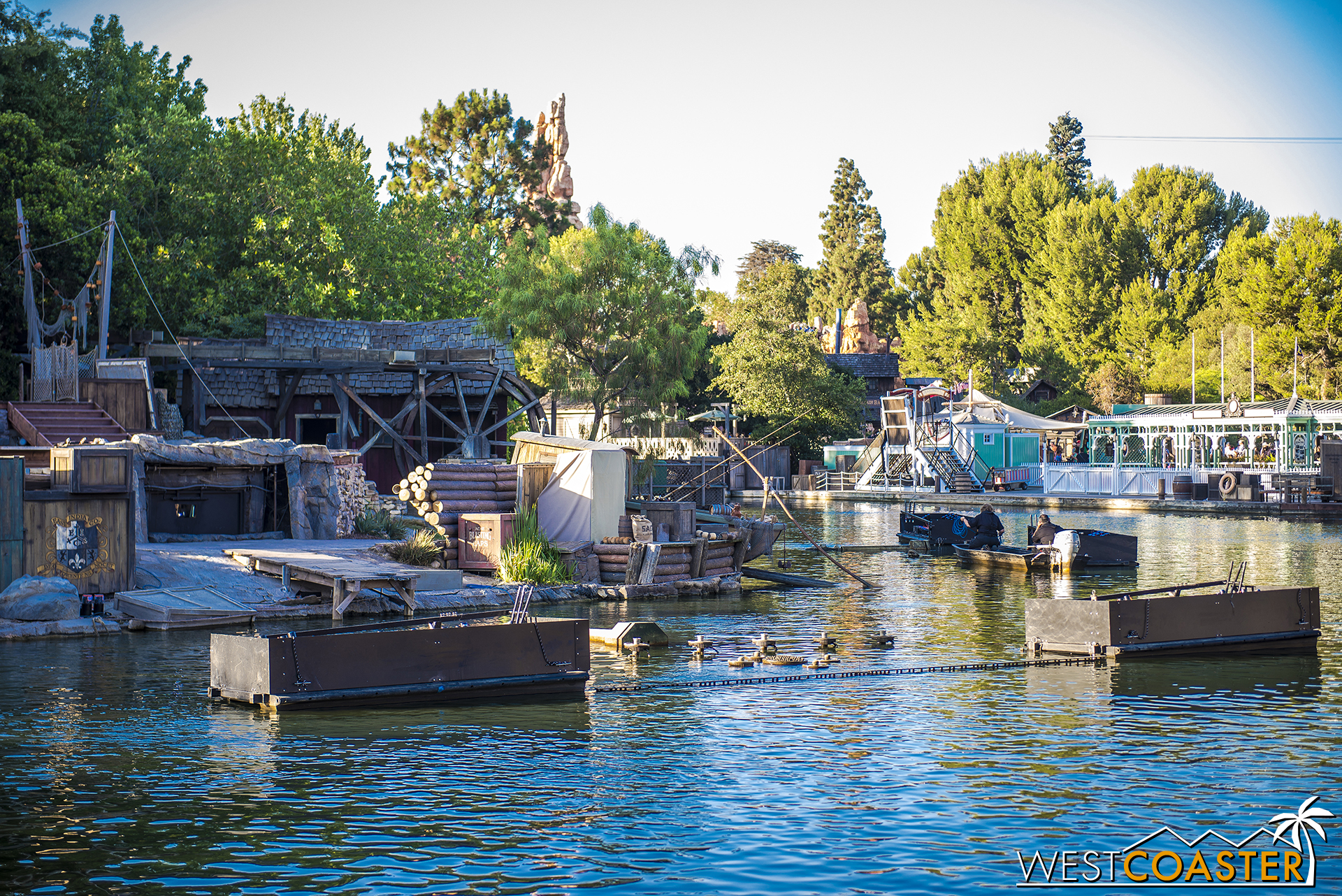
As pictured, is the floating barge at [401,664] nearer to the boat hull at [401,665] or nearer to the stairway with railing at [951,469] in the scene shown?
the boat hull at [401,665]

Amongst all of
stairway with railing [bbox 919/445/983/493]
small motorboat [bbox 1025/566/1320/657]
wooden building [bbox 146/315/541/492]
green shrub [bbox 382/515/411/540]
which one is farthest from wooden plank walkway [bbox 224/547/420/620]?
stairway with railing [bbox 919/445/983/493]

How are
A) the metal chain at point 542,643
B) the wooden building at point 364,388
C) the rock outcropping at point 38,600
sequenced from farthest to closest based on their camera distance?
the wooden building at point 364,388
the rock outcropping at point 38,600
the metal chain at point 542,643

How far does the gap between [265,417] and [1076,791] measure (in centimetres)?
Result: 3271

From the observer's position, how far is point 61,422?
29.5 metres

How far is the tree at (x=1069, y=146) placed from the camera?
10550cm

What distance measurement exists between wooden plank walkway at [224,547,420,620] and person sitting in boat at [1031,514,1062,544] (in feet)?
52.3

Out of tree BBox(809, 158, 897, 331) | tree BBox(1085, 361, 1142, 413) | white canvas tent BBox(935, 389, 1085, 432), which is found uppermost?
tree BBox(809, 158, 897, 331)

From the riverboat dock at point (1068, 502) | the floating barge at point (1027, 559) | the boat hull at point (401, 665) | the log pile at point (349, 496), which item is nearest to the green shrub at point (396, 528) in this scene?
the log pile at point (349, 496)

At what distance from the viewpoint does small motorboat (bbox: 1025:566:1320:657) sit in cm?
1795

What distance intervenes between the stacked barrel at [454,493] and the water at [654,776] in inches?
314

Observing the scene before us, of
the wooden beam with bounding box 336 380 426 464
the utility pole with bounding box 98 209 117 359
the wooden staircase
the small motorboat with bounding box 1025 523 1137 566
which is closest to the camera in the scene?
the wooden staircase

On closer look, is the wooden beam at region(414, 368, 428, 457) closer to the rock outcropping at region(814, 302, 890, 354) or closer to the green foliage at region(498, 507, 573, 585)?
the green foliage at region(498, 507, 573, 585)

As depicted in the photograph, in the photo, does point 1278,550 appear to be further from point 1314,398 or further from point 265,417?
point 1314,398

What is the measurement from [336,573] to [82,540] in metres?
4.02
